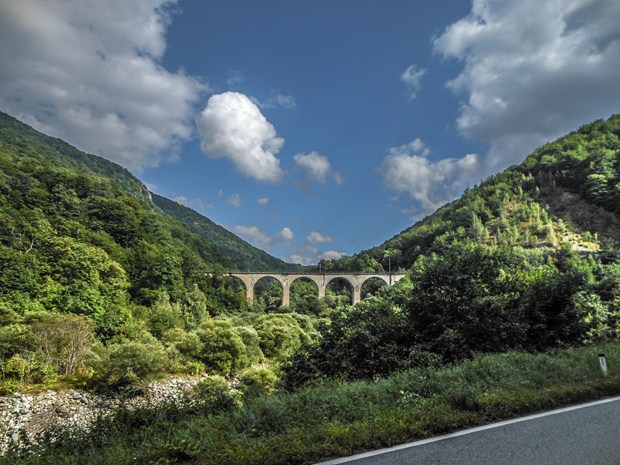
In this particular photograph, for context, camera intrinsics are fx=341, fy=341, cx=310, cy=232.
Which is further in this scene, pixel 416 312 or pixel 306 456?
pixel 416 312

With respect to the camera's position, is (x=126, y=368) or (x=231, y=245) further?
(x=231, y=245)

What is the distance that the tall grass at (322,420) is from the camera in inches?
147

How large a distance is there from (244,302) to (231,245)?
109 meters

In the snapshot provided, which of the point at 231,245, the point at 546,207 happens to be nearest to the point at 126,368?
the point at 546,207

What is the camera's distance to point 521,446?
12.7 ft

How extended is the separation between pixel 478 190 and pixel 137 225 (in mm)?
119495

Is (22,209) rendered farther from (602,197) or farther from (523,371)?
(602,197)

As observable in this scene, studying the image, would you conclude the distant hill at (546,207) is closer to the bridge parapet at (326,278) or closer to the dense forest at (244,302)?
the dense forest at (244,302)

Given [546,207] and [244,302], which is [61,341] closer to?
[244,302]

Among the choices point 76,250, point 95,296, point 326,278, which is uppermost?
point 326,278

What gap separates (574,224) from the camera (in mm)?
81438

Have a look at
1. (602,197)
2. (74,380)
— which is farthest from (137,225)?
(602,197)

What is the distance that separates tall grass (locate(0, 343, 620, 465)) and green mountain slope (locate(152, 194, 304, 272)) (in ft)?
426

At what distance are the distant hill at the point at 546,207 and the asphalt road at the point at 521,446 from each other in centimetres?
6611
